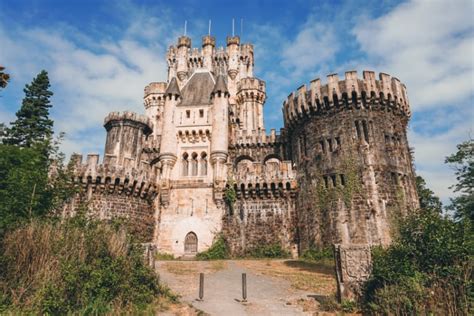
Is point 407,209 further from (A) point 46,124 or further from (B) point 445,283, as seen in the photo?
(A) point 46,124

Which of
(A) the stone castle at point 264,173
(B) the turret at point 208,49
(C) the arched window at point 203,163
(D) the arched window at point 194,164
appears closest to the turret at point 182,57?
(B) the turret at point 208,49

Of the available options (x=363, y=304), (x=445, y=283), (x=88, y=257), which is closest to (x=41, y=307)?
(x=88, y=257)

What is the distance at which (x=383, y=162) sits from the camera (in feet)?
78.7

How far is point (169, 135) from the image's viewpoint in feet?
102

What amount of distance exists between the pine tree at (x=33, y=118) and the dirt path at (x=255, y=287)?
58.5ft

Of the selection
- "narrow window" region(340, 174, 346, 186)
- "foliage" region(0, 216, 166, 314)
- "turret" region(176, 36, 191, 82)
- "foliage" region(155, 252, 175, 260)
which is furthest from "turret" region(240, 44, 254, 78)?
"foliage" region(0, 216, 166, 314)

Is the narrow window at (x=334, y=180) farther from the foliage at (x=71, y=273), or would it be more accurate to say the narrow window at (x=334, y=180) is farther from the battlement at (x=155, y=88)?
the battlement at (x=155, y=88)

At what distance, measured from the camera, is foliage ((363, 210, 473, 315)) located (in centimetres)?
877

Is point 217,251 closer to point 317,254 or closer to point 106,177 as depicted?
point 317,254

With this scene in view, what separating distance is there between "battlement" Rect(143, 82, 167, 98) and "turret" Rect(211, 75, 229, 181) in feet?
47.9

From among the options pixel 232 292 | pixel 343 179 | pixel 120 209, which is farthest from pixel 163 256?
pixel 343 179

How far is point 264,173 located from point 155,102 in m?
22.7

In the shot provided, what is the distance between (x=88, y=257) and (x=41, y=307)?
7.85 ft

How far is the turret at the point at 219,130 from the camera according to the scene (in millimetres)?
29438
